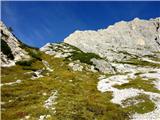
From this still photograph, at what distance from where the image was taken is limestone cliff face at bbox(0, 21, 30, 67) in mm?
100931

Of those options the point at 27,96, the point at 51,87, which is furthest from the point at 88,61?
the point at 27,96

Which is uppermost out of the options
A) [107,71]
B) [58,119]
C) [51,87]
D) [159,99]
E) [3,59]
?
[107,71]

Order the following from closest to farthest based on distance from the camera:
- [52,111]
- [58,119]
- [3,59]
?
[58,119] → [52,111] → [3,59]

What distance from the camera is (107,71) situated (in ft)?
456

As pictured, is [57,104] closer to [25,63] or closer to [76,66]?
[25,63]

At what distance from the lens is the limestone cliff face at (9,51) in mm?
100931

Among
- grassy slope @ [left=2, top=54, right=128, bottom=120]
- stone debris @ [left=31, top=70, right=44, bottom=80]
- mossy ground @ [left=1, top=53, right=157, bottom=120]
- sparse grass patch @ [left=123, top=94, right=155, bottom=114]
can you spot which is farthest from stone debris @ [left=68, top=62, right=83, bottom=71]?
sparse grass patch @ [left=123, top=94, right=155, bottom=114]

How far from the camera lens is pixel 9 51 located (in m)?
106

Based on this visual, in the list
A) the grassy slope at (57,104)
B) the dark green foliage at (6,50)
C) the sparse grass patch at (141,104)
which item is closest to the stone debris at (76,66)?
the dark green foliage at (6,50)

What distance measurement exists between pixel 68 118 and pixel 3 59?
6012 cm

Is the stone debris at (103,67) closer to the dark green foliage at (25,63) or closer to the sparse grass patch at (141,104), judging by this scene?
the dark green foliage at (25,63)

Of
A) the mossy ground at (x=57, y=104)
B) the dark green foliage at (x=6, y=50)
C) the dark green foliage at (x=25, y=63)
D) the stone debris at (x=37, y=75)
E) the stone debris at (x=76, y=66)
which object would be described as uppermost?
the stone debris at (x=76, y=66)

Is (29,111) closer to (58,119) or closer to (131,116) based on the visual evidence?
(58,119)

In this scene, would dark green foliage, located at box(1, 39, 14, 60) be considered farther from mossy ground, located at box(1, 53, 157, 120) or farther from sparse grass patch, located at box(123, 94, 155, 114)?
sparse grass patch, located at box(123, 94, 155, 114)
